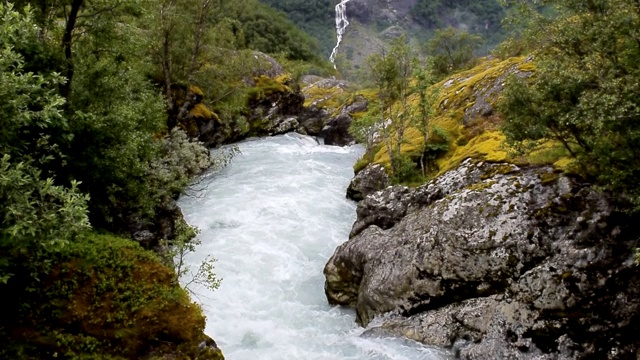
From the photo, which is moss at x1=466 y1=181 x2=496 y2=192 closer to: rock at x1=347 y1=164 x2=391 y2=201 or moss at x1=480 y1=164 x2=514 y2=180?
moss at x1=480 y1=164 x2=514 y2=180

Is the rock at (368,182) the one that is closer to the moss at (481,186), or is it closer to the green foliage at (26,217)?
the moss at (481,186)

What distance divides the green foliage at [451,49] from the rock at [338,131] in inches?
442

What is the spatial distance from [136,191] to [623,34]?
1470 cm

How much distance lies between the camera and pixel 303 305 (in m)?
16.4

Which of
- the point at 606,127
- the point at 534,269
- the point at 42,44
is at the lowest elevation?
the point at 534,269

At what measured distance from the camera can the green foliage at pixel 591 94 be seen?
10.9m

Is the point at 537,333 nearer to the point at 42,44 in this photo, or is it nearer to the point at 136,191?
the point at 136,191

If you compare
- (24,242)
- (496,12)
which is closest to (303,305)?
(24,242)

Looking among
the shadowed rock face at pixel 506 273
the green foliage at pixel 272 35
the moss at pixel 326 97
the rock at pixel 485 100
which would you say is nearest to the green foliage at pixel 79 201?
the shadowed rock face at pixel 506 273

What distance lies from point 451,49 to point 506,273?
141 feet

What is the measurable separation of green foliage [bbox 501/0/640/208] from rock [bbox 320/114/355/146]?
31.1 meters

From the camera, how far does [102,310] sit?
32.8ft

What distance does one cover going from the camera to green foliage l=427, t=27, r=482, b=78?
163 ft

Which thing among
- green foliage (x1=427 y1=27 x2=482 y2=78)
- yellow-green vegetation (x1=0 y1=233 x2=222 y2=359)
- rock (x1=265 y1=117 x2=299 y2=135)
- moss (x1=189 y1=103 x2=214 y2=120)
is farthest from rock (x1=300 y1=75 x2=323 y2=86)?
yellow-green vegetation (x1=0 y1=233 x2=222 y2=359)
